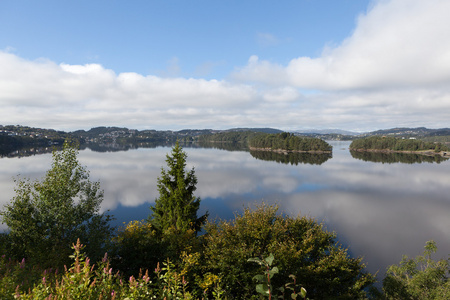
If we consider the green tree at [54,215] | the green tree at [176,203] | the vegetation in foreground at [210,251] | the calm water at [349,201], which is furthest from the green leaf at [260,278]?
the calm water at [349,201]

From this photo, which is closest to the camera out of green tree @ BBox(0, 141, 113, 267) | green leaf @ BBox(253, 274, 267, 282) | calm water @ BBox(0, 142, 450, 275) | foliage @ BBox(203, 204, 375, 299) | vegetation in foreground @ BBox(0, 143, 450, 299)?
green leaf @ BBox(253, 274, 267, 282)

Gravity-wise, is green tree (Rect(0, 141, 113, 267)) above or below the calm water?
above

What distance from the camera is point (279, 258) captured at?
593 inches

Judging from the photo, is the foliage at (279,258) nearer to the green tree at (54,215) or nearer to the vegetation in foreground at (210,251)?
the vegetation in foreground at (210,251)

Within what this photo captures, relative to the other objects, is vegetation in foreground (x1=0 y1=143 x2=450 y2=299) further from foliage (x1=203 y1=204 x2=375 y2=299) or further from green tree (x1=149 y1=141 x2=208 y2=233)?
green tree (x1=149 y1=141 x2=208 y2=233)

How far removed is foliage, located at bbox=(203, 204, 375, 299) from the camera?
49.8 ft

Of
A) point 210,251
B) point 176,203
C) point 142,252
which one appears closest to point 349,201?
point 176,203

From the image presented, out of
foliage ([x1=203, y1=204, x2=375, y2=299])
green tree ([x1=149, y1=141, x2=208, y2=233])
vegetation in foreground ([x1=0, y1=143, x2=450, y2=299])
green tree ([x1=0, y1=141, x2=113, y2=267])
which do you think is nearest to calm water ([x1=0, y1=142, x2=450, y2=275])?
green tree ([x1=149, y1=141, x2=208, y2=233])

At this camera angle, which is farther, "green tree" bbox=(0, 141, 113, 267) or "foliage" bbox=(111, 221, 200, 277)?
"green tree" bbox=(0, 141, 113, 267)

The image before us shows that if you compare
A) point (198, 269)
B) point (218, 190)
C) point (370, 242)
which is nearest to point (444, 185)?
point (370, 242)

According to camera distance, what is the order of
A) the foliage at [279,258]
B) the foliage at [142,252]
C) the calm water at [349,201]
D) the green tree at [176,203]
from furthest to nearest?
the calm water at [349,201]
the green tree at [176,203]
the foliage at [142,252]
the foliage at [279,258]

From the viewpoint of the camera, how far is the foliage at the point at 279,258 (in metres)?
15.2

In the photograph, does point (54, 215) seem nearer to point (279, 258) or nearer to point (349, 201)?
point (279, 258)

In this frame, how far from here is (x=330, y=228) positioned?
156 feet
